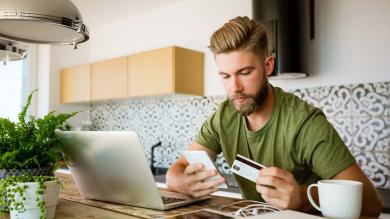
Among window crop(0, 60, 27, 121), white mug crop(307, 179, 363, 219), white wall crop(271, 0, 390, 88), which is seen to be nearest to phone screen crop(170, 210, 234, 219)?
white mug crop(307, 179, 363, 219)

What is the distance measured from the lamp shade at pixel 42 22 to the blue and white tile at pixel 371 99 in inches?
74.5

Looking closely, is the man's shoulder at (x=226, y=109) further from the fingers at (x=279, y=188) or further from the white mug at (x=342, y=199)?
the white mug at (x=342, y=199)

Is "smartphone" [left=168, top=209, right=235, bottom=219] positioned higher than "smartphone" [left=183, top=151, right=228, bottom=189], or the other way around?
"smartphone" [left=183, top=151, right=228, bottom=189]

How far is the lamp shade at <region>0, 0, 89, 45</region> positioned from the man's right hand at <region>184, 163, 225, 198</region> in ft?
2.15

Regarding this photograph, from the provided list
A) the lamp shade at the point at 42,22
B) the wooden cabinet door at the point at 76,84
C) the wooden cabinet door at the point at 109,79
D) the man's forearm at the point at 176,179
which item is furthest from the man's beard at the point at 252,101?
the wooden cabinet door at the point at 76,84

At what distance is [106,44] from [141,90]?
1269 mm

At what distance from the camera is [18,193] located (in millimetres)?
987

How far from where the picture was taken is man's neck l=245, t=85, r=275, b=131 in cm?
156

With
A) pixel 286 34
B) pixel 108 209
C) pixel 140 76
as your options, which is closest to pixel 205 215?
pixel 108 209

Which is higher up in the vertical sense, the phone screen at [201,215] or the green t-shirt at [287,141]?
the green t-shirt at [287,141]

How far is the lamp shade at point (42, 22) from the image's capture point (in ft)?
3.93

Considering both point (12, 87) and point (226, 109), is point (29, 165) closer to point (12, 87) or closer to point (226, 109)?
point (226, 109)

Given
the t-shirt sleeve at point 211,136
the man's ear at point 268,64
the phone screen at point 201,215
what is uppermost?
the man's ear at point 268,64

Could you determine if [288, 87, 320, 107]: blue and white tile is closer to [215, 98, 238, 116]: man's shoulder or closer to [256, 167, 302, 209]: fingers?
[215, 98, 238, 116]: man's shoulder
